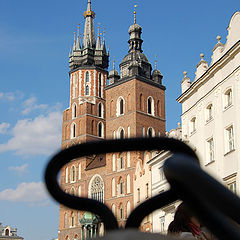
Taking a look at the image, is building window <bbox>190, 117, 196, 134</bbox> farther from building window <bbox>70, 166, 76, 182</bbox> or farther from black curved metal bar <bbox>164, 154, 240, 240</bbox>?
building window <bbox>70, 166, 76, 182</bbox>

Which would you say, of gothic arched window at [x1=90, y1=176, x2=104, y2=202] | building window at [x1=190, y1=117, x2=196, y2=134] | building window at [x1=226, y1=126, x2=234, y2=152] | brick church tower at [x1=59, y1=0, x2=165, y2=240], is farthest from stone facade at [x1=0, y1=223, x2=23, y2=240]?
building window at [x1=226, y1=126, x2=234, y2=152]

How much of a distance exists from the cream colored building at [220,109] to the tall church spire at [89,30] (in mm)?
49726

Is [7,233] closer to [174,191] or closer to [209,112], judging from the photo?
[209,112]

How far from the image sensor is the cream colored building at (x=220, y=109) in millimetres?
19062

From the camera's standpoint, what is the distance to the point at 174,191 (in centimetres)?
75

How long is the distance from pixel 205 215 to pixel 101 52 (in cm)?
7047

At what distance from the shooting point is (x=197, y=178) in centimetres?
63

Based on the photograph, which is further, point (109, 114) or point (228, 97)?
point (109, 114)

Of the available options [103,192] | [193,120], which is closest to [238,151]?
[193,120]

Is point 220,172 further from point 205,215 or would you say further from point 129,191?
point 129,191

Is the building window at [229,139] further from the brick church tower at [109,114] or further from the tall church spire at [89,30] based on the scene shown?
the tall church spire at [89,30]

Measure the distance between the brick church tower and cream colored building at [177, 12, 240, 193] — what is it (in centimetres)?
2631

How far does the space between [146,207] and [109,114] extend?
185 ft

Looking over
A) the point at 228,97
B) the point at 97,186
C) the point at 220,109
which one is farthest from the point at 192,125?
the point at 97,186
